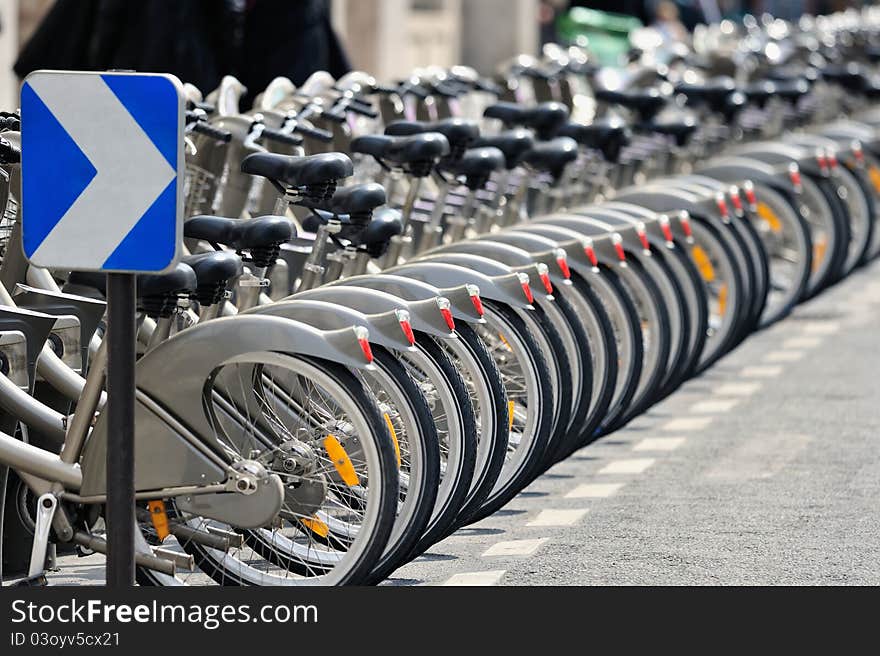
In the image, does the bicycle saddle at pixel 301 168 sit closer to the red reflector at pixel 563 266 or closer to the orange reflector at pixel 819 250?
the red reflector at pixel 563 266

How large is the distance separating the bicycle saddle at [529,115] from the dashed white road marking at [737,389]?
4.56 feet

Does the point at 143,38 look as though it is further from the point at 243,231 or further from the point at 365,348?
the point at 365,348

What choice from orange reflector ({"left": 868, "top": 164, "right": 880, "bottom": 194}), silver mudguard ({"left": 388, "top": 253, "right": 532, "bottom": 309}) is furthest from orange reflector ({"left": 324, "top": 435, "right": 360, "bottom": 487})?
orange reflector ({"left": 868, "top": 164, "right": 880, "bottom": 194})

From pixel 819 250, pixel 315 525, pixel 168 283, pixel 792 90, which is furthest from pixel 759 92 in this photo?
pixel 168 283

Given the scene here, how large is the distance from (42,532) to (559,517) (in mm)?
2104

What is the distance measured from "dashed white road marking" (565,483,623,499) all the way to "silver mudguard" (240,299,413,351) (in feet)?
6.43

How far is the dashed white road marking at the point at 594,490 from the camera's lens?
26.4ft

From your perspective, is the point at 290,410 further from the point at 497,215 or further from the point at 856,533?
the point at 497,215

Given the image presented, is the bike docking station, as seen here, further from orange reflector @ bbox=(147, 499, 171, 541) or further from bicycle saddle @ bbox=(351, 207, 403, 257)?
bicycle saddle @ bbox=(351, 207, 403, 257)

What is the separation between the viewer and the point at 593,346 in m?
8.32

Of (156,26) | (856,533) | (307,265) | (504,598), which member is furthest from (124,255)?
(156,26)

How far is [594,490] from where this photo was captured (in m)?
8.16

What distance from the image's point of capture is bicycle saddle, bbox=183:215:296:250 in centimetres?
634

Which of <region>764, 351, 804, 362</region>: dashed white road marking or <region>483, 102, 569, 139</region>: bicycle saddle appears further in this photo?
<region>764, 351, 804, 362</region>: dashed white road marking
